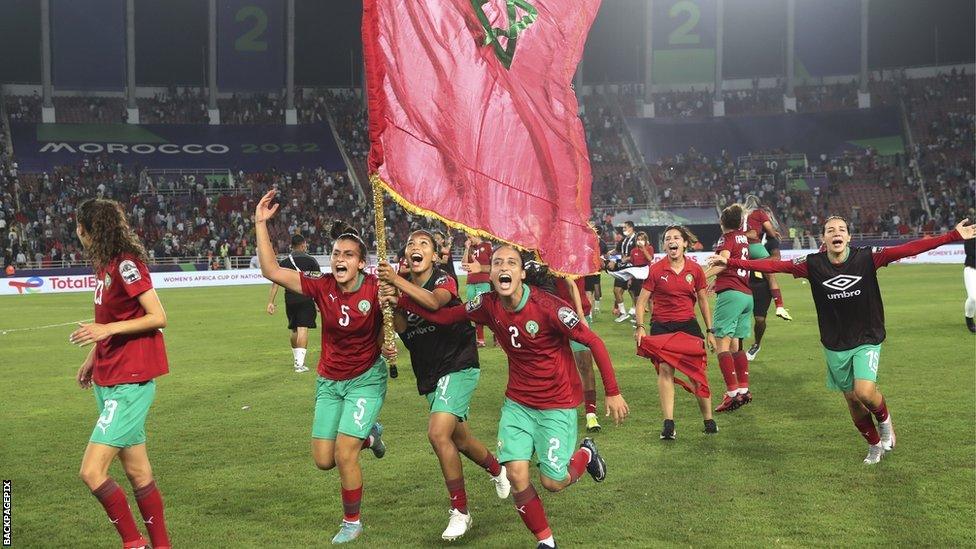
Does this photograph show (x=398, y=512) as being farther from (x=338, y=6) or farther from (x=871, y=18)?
(x=871, y=18)

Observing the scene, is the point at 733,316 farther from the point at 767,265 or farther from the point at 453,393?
the point at 453,393

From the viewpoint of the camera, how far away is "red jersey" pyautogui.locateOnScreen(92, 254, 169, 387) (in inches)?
244

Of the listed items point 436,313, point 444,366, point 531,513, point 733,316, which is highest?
point 436,313

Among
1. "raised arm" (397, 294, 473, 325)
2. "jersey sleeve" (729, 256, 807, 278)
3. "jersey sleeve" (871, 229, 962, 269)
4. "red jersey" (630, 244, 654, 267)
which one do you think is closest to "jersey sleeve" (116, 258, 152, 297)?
"raised arm" (397, 294, 473, 325)

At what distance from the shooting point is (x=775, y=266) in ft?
29.4

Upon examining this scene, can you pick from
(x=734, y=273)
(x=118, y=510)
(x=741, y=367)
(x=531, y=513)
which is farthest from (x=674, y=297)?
(x=118, y=510)

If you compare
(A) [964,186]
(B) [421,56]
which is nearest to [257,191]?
(A) [964,186]

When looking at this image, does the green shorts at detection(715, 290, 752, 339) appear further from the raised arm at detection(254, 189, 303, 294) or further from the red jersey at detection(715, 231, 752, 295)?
the raised arm at detection(254, 189, 303, 294)

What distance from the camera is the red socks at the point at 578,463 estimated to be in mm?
6914

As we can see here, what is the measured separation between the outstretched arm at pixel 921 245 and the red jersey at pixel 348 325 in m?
4.41

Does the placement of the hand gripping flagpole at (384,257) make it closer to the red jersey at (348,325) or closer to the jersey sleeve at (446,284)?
the red jersey at (348,325)

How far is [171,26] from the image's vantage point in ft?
186

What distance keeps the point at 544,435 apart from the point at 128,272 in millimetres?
3007

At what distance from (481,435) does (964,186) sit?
166ft
